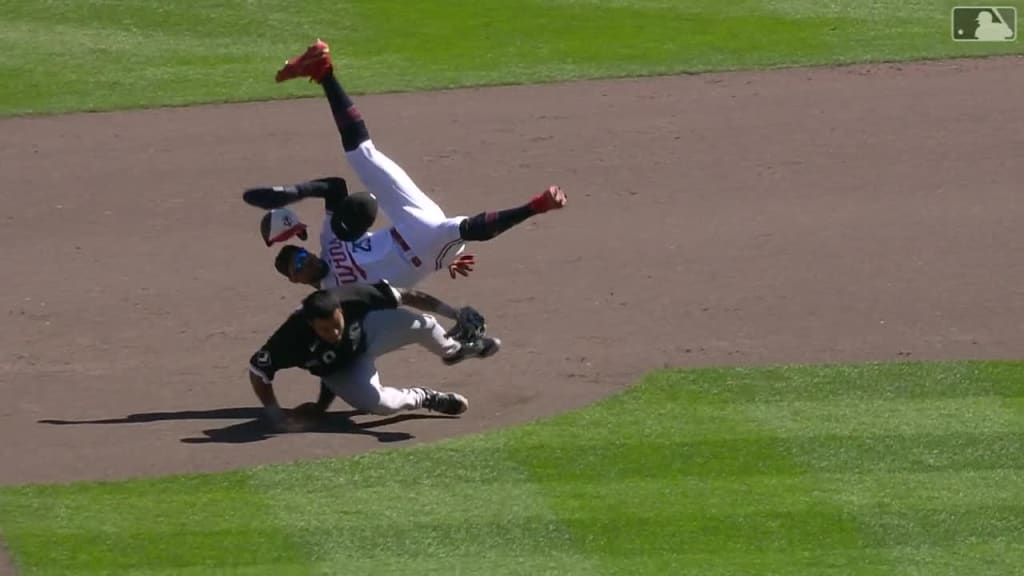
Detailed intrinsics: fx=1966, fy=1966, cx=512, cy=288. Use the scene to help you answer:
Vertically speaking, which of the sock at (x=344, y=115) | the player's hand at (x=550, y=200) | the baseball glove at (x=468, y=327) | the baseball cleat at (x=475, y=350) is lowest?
the baseball cleat at (x=475, y=350)

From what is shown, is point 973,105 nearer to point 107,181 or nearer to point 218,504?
point 107,181

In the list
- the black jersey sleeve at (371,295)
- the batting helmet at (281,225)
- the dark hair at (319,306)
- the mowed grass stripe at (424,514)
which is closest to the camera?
the mowed grass stripe at (424,514)

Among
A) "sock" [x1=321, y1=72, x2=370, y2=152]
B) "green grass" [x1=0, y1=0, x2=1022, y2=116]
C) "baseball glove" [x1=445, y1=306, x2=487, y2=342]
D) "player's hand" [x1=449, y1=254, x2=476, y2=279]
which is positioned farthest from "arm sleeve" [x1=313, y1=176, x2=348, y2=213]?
"green grass" [x1=0, y1=0, x2=1022, y2=116]

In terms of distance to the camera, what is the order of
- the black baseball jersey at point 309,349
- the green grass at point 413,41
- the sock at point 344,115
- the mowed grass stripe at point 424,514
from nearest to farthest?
the mowed grass stripe at point 424,514, the black baseball jersey at point 309,349, the sock at point 344,115, the green grass at point 413,41

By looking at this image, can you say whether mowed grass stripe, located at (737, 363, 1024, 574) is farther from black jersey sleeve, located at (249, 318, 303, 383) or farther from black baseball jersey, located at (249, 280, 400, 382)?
black jersey sleeve, located at (249, 318, 303, 383)

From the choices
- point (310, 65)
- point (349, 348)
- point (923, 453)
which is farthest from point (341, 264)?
point (923, 453)

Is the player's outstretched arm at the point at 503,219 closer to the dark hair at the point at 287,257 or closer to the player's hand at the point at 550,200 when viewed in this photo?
the player's hand at the point at 550,200

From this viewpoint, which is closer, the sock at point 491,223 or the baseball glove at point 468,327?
the sock at point 491,223

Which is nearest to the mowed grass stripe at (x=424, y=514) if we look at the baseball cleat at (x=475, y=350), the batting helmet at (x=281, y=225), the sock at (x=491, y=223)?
the baseball cleat at (x=475, y=350)
